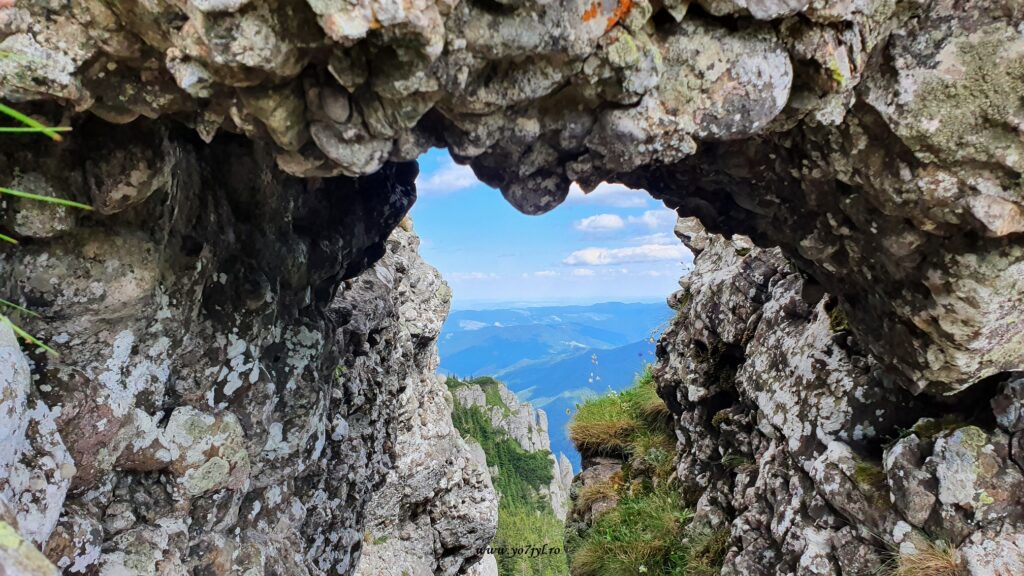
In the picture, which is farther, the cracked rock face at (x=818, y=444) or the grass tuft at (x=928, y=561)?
the cracked rock face at (x=818, y=444)

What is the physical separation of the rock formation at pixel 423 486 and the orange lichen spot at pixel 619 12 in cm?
1068

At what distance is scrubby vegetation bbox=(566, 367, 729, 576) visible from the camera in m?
8.91

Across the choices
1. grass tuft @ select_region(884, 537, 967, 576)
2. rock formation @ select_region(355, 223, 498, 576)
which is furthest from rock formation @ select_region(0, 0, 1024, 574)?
rock formation @ select_region(355, 223, 498, 576)

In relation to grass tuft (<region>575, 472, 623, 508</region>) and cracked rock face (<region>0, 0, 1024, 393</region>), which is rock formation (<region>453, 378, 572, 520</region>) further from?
cracked rock face (<region>0, 0, 1024, 393</region>)

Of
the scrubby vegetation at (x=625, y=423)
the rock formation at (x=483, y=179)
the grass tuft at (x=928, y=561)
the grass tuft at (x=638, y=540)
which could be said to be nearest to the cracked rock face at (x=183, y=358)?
the rock formation at (x=483, y=179)

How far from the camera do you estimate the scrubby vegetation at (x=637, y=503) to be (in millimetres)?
8906

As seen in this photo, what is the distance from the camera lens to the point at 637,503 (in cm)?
1077

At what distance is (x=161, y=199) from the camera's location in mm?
5180

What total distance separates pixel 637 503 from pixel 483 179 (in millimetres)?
8054

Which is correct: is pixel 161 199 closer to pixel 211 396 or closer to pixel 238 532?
pixel 211 396

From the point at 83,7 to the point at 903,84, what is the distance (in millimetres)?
5585

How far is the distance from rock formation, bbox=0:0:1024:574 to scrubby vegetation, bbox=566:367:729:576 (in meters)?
1.54

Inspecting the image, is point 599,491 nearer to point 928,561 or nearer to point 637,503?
point 637,503

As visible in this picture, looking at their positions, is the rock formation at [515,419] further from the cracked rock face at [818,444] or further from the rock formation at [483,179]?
the rock formation at [483,179]
